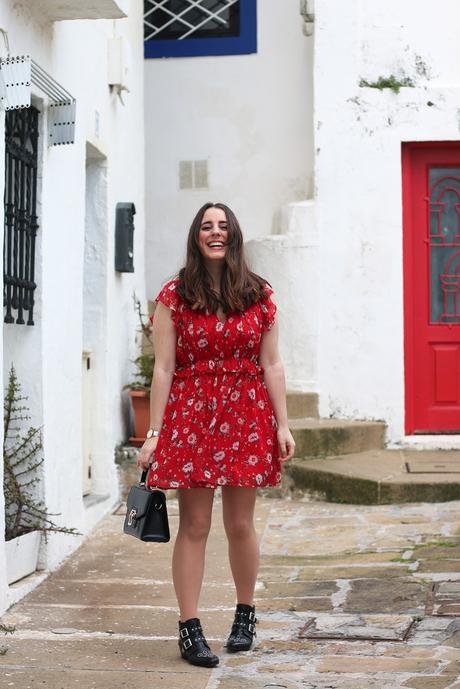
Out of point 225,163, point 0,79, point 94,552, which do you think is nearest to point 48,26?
point 0,79

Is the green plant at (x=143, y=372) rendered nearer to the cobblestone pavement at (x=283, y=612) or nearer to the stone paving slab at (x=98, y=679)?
the cobblestone pavement at (x=283, y=612)

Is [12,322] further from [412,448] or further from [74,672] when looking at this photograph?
[412,448]

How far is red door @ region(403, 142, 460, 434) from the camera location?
31.3ft

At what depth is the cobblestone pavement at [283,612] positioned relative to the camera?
4.48 metres

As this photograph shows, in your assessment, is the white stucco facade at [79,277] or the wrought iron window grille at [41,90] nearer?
the wrought iron window grille at [41,90]

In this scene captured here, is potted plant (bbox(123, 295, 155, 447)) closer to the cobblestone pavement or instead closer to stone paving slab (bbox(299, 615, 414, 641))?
the cobblestone pavement

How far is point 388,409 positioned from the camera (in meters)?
9.41

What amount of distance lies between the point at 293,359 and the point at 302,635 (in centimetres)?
467

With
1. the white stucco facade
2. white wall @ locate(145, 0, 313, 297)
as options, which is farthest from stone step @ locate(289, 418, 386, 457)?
white wall @ locate(145, 0, 313, 297)

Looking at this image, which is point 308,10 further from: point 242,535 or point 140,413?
point 242,535

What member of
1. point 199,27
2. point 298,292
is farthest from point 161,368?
point 199,27

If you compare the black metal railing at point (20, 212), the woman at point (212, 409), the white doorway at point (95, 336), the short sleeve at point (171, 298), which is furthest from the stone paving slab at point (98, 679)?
the white doorway at point (95, 336)

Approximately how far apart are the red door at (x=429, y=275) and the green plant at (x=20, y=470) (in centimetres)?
404

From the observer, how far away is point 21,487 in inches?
247
